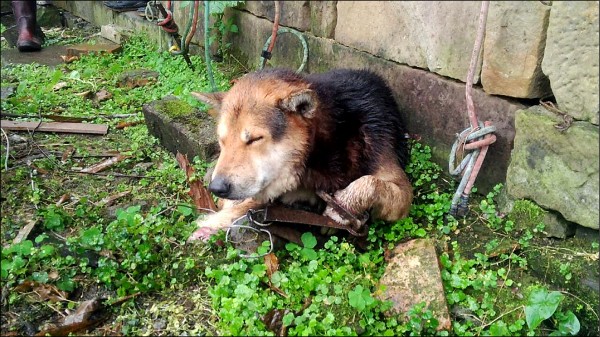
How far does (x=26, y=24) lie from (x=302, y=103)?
5.86 metres

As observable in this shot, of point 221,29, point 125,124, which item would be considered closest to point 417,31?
point 125,124

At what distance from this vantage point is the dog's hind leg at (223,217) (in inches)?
134

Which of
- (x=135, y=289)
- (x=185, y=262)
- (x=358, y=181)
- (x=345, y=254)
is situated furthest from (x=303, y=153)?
(x=135, y=289)

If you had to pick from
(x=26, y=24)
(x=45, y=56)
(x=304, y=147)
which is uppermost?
(x=304, y=147)

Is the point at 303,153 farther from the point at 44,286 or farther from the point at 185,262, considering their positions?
the point at 44,286

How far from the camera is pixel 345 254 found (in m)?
3.25

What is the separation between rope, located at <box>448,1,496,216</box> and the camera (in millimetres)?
3363

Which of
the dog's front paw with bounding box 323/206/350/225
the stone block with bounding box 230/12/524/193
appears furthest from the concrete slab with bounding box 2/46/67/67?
the dog's front paw with bounding box 323/206/350/225

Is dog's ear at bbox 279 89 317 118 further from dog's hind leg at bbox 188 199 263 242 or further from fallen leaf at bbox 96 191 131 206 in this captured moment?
fallen leaf at bbox 96 191 131 206

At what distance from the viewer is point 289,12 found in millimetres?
5086

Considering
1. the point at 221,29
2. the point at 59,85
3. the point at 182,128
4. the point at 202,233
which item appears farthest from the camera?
the point at 221,29

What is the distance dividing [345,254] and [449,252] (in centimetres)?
64

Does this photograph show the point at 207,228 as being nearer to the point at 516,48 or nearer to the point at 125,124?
the point at 125,124

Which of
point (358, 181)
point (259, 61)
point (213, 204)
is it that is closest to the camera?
point (358, 181)
